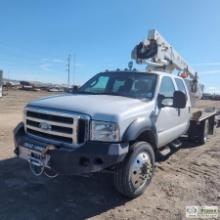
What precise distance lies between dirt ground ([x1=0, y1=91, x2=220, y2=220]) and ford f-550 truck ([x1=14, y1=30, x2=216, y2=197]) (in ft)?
1.03

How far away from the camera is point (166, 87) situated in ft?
18.4

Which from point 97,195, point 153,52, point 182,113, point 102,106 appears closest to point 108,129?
point 102,106

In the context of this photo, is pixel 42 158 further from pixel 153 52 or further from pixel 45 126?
pixel 153 52

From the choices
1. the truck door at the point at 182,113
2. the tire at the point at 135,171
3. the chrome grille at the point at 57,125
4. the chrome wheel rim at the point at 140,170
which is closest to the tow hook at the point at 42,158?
the chrome grille at the point at 57,125

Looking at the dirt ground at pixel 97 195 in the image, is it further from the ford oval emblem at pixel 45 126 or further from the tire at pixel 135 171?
the ford oval emblem at pixel 45 126

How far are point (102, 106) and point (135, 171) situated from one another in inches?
44.8

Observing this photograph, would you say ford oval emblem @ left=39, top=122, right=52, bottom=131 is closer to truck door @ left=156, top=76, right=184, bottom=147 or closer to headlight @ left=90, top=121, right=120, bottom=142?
headlight @ left=90, top=121, right=120, bottom=142

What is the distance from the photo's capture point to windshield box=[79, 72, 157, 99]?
Result: 16.7 feet

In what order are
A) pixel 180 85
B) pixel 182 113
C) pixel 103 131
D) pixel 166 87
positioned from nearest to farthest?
pixel 103 131, pixel 166 87, pixel 182 113, pixel 180 85

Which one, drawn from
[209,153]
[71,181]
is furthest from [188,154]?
[71,181]

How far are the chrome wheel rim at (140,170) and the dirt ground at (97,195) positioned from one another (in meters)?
0.27

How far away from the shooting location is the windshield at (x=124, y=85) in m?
5.09

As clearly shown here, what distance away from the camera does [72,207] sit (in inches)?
156

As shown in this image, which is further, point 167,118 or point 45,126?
point 167,118
